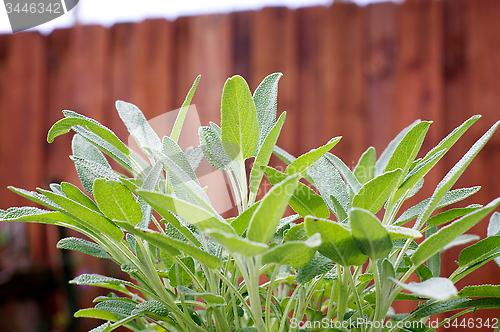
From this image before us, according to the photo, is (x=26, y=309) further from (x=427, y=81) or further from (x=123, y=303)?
(x=427, y=81)

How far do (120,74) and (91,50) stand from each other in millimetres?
154

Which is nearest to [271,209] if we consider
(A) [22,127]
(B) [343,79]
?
(B) [343,79]

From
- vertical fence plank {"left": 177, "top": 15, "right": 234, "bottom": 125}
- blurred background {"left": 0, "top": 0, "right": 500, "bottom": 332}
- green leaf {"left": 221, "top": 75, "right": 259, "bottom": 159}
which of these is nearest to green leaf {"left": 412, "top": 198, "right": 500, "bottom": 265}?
green leaf {"left": 221, "top": 75, "right": 259, "bottom": 159}

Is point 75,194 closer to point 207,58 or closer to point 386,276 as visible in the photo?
point 386,276

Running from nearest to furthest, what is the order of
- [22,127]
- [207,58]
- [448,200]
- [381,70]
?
[448,200] → [381,70] → [207,58] → [22,127]

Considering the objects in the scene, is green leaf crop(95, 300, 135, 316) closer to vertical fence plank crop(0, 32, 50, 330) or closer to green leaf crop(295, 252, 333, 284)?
green leaf crop(295, 252, 333, 284)

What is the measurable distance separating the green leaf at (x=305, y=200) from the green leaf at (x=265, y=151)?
0.03 ft

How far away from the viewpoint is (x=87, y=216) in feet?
0.69

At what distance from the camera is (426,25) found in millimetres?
1357

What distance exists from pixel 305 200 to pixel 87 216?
0.12m

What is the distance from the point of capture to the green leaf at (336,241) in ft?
0.59

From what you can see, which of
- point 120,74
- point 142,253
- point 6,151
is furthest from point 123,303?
point 6,151

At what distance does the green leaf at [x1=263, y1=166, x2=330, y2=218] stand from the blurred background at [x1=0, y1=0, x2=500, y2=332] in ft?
3.86

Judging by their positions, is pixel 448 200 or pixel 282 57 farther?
pixel 282 57
